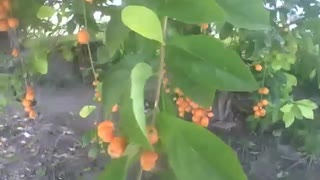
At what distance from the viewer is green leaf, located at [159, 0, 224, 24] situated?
29 cm

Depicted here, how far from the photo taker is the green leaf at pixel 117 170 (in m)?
0.29

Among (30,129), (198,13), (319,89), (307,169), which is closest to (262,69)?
(319,89)

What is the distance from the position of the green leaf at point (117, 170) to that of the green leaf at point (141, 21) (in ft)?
0.20

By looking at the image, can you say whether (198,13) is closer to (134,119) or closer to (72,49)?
(134,119)

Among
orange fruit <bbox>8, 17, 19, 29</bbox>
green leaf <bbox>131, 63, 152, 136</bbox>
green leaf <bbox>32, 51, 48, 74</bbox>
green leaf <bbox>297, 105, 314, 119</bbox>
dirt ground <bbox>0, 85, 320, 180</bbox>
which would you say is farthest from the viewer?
dirt ground <bbox>0, 85, 320, 180</bbox>

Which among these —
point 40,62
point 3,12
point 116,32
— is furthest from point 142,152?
point 40,62

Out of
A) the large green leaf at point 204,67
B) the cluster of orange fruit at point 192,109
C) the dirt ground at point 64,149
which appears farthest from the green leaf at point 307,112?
the large green leaf at point 204,67

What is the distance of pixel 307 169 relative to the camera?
137 centimetres

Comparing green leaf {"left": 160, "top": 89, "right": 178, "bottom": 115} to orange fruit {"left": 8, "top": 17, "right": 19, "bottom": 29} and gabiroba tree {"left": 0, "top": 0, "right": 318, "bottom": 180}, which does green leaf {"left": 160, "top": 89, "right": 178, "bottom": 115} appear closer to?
gabiroba tree {"left": 0, "top": 0, "right": 318, "bottom": 180}

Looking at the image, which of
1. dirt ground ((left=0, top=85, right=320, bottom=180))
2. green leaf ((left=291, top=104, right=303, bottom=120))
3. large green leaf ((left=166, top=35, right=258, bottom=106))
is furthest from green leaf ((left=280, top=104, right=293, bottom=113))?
large green leaf ((left=166, top=35, right=258, bottom=106))

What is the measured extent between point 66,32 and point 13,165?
759mm

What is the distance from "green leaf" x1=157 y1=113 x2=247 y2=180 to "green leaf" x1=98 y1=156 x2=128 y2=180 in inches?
0.9

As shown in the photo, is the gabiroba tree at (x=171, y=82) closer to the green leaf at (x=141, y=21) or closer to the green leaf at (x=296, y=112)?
the green leaf at (x=141, y=21)

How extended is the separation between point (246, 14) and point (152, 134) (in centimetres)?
9
